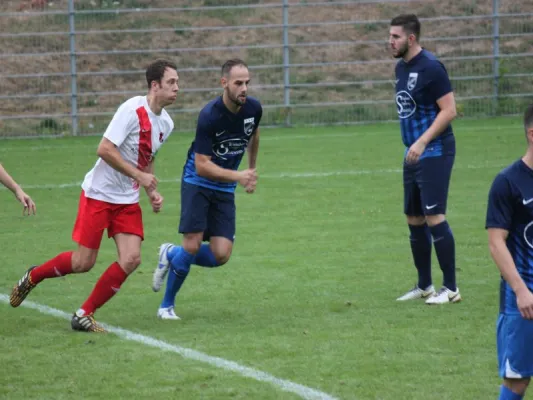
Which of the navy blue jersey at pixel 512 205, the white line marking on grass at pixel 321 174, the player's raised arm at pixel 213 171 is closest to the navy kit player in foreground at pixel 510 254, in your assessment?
the navy blue jersey at pixel 512 205

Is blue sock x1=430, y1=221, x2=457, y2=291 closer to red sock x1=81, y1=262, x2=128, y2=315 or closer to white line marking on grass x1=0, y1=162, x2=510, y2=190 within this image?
red sock x1=81, y1=262, x2=128, y2=315

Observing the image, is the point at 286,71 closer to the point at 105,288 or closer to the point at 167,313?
the point at 167,313

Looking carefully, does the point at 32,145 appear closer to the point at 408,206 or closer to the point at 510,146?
the point at 510,146

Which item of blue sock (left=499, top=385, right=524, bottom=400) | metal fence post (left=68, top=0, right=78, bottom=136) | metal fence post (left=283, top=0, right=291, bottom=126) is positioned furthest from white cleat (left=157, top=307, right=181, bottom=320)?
metal fence post (left=283, top=0, right=291, bottom=126)

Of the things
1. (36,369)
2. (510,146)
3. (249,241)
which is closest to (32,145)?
(510,146)

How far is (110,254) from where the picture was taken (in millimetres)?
11469

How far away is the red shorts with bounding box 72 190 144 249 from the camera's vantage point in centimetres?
823

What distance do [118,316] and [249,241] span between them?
3.53 metres

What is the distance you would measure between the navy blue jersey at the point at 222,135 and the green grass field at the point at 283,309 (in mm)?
1050

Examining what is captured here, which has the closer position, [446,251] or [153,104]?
[153,104]

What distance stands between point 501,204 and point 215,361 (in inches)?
102

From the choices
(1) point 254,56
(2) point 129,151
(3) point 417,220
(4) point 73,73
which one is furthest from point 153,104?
(1) point 254,56

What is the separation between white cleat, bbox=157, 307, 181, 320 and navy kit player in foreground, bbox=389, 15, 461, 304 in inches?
70.9

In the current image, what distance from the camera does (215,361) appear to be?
7160 mm
